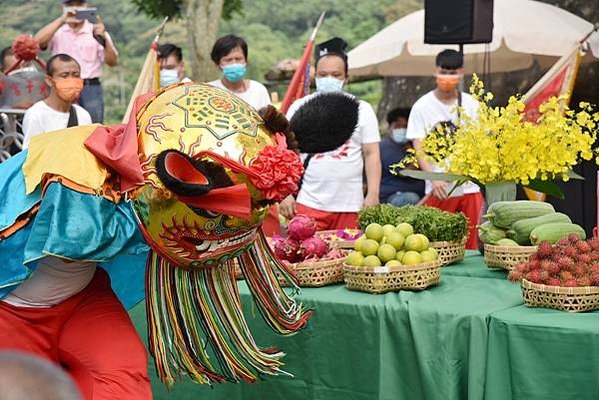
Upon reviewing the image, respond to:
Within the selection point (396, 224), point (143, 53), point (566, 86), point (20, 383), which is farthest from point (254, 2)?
point (20, 383)

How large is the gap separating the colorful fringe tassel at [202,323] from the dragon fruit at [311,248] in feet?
2.32

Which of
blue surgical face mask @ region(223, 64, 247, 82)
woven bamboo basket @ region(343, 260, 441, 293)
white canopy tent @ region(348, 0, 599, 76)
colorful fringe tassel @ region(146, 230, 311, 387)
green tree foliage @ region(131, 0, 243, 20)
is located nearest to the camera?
colorful fringe tassel @ region(146, 230, 311, 387)

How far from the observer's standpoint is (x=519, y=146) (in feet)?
14.5

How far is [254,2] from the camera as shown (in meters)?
37.8

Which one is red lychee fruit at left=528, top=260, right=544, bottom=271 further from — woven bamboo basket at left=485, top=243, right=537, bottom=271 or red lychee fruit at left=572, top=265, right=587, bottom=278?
woven bamboo basket at left=485, top=243, right=537, bottom=271

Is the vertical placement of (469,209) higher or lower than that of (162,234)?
lower

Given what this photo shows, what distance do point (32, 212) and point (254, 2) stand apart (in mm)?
35353

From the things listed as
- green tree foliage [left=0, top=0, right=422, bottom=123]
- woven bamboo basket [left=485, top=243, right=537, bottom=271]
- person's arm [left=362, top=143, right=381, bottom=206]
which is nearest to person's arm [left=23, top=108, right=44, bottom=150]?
person's arm [left=362, top=143, right=381, bottom=206]

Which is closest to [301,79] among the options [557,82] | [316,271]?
[557,82]

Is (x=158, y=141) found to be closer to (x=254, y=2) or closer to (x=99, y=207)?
(x=99, y=207)

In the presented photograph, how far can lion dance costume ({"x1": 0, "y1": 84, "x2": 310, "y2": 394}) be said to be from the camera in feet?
9.96

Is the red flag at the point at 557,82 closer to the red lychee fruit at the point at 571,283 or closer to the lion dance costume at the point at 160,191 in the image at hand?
the red lychee fruit at the point at 571,283

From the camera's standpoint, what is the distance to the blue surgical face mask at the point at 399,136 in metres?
8.96

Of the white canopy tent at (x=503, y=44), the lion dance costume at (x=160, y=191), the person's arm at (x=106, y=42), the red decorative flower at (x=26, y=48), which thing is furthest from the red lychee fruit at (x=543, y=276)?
the person's arm at (x=106, y=42)
